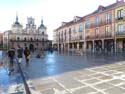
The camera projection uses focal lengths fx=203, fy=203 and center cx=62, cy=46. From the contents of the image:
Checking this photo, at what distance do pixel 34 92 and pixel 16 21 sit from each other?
87009mm

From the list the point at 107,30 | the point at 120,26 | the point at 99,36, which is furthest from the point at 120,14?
the point at 99,36

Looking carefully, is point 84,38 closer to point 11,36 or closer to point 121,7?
point 121,7

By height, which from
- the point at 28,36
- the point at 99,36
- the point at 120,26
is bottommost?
the point at 99,36

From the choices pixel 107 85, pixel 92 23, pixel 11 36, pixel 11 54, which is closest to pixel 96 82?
pixel 107 85

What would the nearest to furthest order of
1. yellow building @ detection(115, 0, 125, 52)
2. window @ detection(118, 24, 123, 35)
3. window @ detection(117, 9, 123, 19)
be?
yellow building @ detection(115, 0, 125, 52) → window @ detection(118, 24, 123, 35) → window @ detection(117, 9, 123, 19)

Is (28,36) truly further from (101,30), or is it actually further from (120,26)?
(120,26)

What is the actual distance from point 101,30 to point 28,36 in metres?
54.6

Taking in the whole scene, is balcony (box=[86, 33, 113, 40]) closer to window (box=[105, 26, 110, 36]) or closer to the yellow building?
window (box=[105, 26, 110, 36])

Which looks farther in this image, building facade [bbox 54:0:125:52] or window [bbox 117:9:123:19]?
building facade [bbox 54:0:125:52]

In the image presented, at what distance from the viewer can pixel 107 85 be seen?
29.9ft

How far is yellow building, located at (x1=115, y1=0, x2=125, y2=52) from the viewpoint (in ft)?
126

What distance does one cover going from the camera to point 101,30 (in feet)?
148

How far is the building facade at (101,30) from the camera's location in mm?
39438

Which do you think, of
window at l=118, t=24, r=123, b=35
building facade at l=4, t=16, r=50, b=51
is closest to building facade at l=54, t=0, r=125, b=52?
window at l=118, t=24, r=123, b=35
